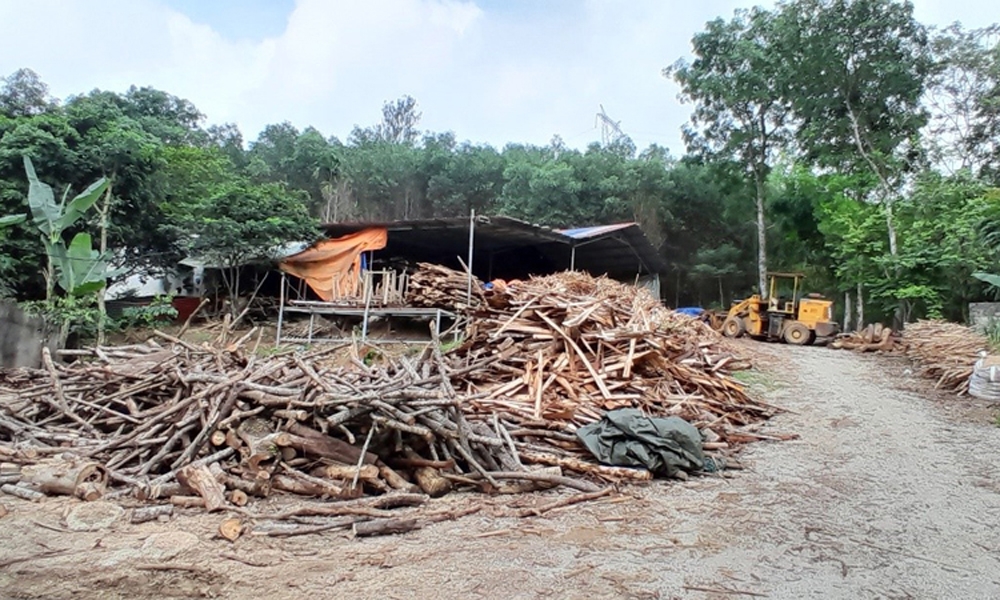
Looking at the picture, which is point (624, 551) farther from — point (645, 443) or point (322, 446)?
point (322, 446)

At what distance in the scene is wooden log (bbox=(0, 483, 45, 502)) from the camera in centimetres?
Answer: 413

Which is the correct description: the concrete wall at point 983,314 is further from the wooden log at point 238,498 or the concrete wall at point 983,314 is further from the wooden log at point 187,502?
the wooden log at point 187,502

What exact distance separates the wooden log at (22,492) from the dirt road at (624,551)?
0.09 m

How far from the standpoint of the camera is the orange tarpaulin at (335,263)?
48.5ft

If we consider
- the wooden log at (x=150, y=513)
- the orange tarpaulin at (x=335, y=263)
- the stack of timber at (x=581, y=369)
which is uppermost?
the orange tarpaulin at (x=335, y=263)

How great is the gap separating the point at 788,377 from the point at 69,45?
15990 millimetres

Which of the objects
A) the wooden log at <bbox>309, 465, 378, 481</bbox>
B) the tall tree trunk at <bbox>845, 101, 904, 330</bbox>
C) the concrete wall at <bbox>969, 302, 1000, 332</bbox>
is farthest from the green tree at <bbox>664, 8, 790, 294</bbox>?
the wooden log at <bbox>309, 465, 378, 481</bbox>

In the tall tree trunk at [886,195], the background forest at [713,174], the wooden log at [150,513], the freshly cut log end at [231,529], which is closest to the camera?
the freshly cut log end at [231,529]

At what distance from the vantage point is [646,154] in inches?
1292

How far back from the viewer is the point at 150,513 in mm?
3801

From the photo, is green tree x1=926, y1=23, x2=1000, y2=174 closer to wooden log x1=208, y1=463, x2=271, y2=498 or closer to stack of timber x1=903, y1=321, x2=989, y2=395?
stack of timber x1=903, y1=321, x2=989, y2=395

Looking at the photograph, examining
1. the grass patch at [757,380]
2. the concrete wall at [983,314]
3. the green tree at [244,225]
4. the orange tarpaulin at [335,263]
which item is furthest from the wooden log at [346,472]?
the concrete wall at [983,314]

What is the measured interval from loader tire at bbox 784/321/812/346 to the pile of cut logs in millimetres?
9369

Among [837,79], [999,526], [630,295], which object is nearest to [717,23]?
[837,79]
